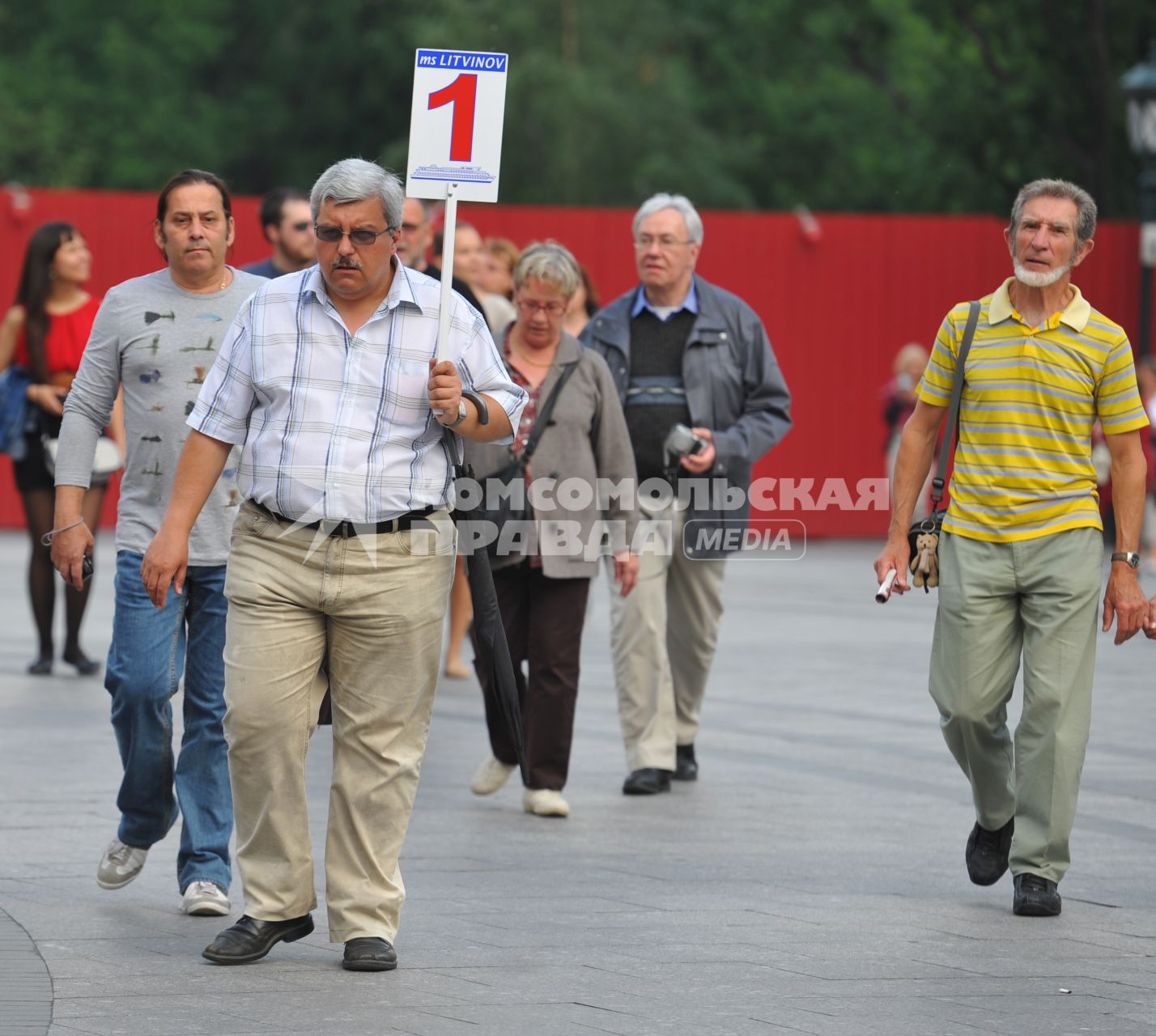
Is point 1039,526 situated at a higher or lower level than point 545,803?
higher

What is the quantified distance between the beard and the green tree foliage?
20096mm

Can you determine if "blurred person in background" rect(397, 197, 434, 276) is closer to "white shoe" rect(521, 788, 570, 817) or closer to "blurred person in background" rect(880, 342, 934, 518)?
"white shoe" rect(521, 788, 570, 817)

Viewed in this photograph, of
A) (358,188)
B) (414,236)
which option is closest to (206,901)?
(358,188)

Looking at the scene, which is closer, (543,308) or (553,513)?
(553,513)

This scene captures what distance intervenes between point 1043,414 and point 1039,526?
0.32 metres

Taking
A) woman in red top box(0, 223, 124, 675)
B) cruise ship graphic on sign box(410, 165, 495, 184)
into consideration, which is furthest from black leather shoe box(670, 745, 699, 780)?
woman in red top box(0, 223, 124, 675)

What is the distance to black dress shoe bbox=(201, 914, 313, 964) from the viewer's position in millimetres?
5395

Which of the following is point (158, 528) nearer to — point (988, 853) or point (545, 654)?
point (545, 654)

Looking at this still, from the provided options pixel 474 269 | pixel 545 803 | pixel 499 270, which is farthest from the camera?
pixel 499 270

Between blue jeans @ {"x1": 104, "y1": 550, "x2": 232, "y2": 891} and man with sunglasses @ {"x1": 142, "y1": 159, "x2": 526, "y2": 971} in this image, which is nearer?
man with sunglasses @ {"x1": 142, "y1": 159, "x2": 526, "y2": 971}

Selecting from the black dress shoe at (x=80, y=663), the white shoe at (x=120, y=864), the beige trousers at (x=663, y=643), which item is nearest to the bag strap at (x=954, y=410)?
the beige trousers at (x=663, y=643)

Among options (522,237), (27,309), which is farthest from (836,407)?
(27,309)

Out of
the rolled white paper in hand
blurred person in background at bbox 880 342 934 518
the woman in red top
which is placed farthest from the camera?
blurred person in background at bbox 880 342 934 518

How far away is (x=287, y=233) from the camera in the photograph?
27.8 ft
